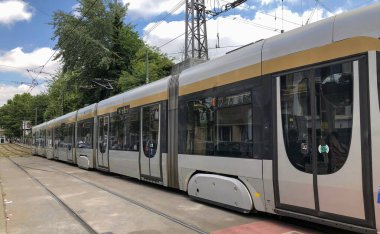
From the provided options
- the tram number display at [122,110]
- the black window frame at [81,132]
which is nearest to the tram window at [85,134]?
the black window frame at [81,132]

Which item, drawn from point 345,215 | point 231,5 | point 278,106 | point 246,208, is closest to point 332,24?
point 278,106

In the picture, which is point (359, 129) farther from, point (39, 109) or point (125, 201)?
point (39, 109)

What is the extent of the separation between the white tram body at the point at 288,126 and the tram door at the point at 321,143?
0.6 inches

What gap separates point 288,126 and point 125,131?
8.45 meters

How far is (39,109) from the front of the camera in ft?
279

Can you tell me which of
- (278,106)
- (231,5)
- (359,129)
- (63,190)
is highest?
(231,5)

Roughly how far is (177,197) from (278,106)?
Result: 4693 mm

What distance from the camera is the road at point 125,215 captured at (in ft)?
23.6

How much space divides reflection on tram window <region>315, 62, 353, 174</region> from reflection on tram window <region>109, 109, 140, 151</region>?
765 centimetres

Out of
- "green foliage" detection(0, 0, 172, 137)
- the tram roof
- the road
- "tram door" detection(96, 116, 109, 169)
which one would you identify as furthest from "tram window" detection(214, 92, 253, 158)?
"green foliage" detection(0, 0, 172, 137)

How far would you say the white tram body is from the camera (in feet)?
18.4

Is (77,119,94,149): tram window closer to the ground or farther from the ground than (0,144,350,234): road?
farther from the ground

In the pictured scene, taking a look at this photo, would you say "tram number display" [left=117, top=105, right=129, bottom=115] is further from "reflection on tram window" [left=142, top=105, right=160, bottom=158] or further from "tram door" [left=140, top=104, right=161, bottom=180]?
"reflection on tram window" [left=142, top=105, right=160, bottom=158]

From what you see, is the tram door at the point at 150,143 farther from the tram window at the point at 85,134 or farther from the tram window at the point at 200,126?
the tram window at the point at 85,134
